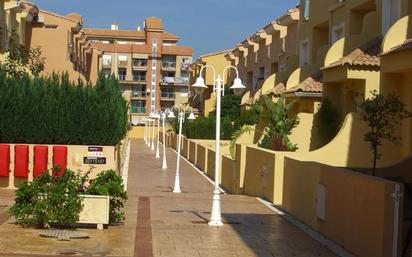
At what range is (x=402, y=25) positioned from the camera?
61.1 feet

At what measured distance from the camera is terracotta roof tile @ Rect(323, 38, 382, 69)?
21734 mm

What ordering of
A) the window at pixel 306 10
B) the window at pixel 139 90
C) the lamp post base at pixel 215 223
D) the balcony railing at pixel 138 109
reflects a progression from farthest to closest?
the window at pixel 139 90 < the balcony railing at pixel 138 109 < the window at pixel 306 10 < the lamp post base at pixel 215 223

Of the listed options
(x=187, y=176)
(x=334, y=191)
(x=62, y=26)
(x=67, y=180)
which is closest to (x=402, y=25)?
(x=334, y=191)

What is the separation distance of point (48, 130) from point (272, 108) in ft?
27.1

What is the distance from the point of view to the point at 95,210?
13422 millimetres

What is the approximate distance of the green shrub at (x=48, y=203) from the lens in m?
13.0

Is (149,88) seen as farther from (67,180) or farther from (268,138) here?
(67,180)

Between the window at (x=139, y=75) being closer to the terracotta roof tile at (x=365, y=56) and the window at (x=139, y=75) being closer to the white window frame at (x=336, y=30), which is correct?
the white window frame at (x=336, y=30)

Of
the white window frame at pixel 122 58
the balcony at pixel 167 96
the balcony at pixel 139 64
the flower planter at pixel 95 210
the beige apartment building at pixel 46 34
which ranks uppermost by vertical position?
the white window frame at pixel 122 58

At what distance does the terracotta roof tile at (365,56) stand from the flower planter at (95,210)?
441 inches

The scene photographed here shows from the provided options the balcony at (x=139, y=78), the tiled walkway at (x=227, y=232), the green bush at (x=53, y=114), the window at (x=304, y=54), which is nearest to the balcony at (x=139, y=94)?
the balcony at (x=139, y=78)

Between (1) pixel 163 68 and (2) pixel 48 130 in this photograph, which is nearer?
(2) pixel 48 130

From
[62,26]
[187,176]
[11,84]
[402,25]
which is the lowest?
[187,176]

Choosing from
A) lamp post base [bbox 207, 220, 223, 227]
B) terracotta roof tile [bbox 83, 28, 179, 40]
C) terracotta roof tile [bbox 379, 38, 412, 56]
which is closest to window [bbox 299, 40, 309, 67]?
terracotta roof tile [bbox 379, 38, 412, 56]
